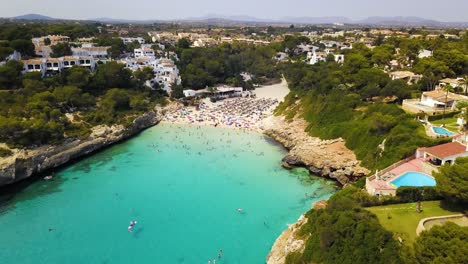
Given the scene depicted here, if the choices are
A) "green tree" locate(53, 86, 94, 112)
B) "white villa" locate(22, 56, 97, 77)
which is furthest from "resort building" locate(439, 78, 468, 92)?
"white villa" locate(22, 56, 97, 77)

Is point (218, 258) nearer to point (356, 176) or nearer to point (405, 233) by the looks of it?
point (405, 233)

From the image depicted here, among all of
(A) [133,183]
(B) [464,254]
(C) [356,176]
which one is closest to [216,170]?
(A) [133,183]

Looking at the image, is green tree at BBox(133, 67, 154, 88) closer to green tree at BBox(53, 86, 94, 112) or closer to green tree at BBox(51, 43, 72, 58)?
green tree at BBox(53, 86, 94, 112)

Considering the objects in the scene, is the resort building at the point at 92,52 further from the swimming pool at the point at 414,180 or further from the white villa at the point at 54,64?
the swimming pool at the point at 414,180

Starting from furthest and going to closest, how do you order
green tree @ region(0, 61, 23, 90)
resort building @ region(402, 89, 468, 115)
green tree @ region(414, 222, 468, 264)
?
green tree @ region(0, 61, 23, 90)
resort building @ region(402, 89, 468, 115)
green tree @ region(414, 222, 468, 264)

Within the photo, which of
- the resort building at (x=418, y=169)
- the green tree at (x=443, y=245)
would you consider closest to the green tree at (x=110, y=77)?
the resort building at (x=418, y=169)

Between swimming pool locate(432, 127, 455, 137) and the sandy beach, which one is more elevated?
swimming pool locate(432, 127, 455, 137)
